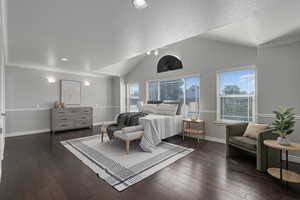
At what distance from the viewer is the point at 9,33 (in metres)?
2.43

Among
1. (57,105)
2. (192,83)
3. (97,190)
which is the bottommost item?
(97,190)

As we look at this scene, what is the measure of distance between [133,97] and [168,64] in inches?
105

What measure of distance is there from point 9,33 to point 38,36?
42 cm

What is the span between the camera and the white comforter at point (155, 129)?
135 inches

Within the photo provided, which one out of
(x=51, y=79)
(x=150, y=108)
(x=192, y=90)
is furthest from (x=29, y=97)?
(x=192, y=90)

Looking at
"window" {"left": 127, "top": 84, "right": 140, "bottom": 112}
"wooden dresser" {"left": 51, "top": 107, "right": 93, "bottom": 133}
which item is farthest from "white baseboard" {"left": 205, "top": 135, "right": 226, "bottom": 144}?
"wooden dresser" {"left": 51, "top": 107, "right": 93, "bottom": 133}

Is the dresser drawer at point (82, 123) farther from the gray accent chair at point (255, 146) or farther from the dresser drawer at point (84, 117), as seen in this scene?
the gray accent chair at point (255, 146)

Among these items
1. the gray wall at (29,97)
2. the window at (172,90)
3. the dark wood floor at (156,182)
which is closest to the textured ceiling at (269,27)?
the window at (172,90)

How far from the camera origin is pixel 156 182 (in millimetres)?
2086

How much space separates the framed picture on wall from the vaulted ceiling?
2581 mm

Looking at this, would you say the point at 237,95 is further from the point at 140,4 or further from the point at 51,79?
the point at 51,79

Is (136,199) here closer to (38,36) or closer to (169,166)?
(169,166)

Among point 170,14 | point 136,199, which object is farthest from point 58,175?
point 170,14

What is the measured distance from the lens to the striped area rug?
2.23 m
